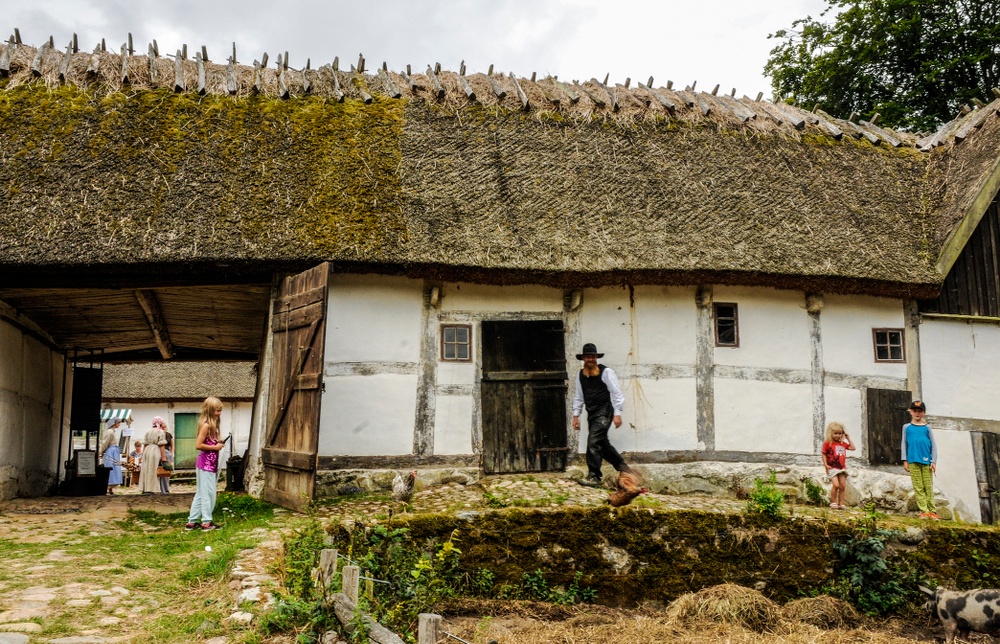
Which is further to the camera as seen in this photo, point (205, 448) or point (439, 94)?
point (439, 94)

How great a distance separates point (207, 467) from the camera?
806 cm

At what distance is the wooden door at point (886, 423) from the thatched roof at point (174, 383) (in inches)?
661

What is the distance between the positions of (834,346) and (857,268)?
1.11m

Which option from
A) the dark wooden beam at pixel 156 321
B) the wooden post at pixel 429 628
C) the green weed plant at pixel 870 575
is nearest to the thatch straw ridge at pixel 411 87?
the dark wooden beam at pixel 156 321

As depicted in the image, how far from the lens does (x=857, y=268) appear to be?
34.9 feet

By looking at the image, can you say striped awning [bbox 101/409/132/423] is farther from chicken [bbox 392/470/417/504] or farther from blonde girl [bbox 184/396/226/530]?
chicken [bbox 392/470/417/504]

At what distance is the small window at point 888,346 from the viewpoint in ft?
36.9

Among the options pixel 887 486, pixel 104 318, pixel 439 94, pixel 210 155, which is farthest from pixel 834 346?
pixel 104 318

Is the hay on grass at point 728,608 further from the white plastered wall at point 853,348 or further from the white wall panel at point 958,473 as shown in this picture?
the white wall panel at point 958,473

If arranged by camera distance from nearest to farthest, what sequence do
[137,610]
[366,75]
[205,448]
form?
[137,610], [205,448], [366,75]

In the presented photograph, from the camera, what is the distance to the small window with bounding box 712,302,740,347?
1094cm

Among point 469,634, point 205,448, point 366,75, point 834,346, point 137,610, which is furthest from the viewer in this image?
point 366,75

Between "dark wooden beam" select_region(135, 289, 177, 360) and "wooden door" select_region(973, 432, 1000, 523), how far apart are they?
11.0 metres

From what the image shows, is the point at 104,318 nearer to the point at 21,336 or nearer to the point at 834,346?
the point at 21,336
